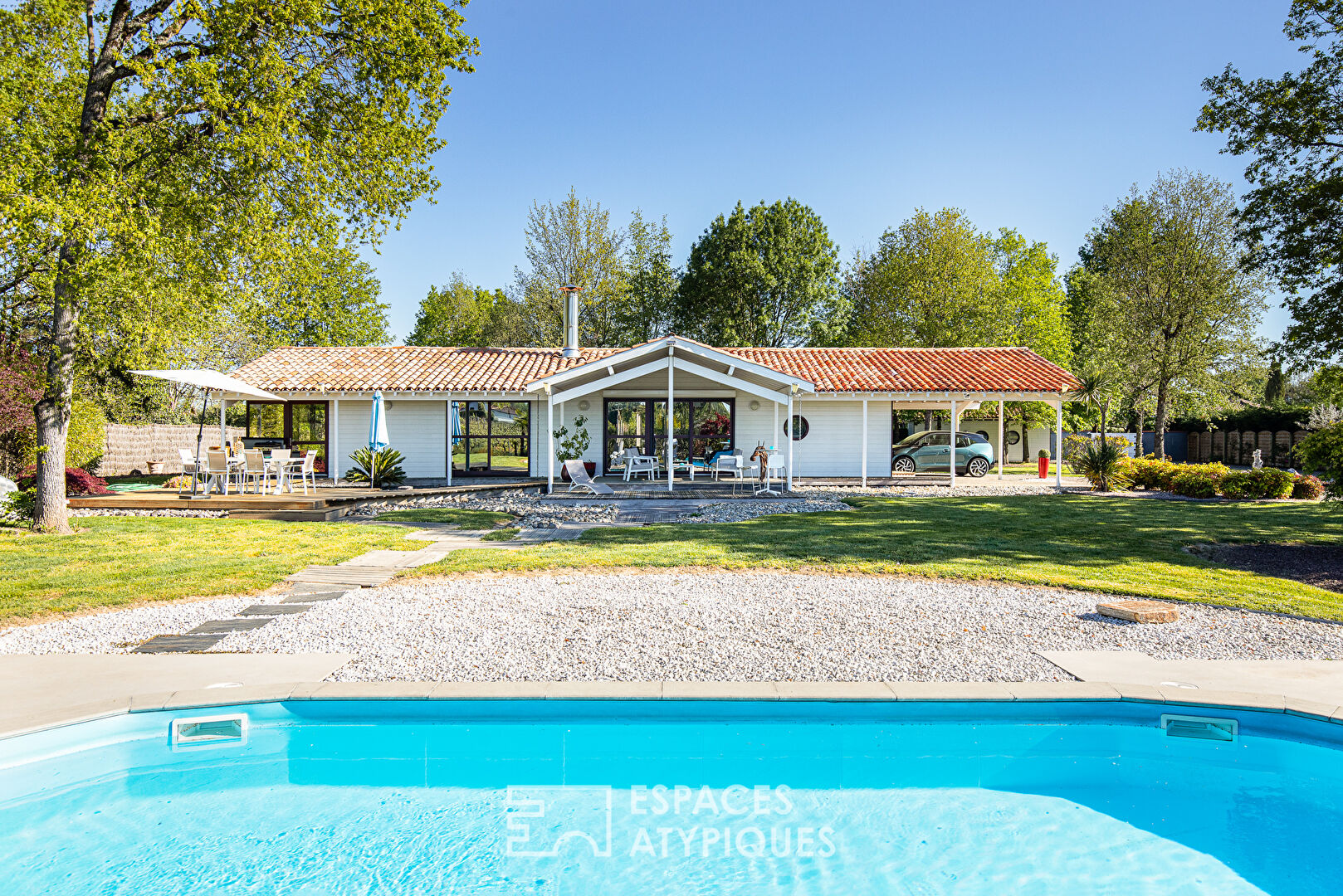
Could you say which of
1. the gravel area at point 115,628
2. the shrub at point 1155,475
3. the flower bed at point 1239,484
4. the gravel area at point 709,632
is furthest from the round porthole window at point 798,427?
the gravel area at point 115,628

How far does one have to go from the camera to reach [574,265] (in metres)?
37.1

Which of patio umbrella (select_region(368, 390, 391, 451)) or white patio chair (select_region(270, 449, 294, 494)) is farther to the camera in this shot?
patio umbrella (select_region(368, 390, 391, 451))

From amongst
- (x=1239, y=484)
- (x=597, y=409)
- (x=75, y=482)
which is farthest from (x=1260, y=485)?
(x=75, y=482)

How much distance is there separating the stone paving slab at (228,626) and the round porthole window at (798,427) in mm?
17143

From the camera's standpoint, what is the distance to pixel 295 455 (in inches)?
814

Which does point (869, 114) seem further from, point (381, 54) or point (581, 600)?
point (581, 600)

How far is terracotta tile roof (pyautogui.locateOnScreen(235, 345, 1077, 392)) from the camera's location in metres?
20.9

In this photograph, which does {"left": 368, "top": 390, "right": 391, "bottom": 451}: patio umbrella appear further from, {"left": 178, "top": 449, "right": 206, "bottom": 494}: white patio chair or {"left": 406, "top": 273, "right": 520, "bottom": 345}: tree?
{"left": 406, "top": 273, "right": 520, "bottom": 345}: tree

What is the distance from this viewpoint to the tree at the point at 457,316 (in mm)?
48719

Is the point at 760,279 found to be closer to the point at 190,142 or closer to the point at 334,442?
the point at 334,442

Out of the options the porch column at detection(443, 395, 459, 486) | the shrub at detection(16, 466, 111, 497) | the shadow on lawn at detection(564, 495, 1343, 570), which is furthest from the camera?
the porch column at detection(443, 395, 459, 486)

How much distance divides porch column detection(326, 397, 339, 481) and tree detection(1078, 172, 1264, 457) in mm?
27644

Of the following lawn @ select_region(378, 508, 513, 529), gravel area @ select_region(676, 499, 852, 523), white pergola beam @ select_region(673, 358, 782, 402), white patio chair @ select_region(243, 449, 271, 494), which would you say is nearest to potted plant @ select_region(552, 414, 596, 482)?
white pergola beam @ select_region(673, 358, 782, 402)

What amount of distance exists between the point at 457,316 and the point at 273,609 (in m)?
46.6
